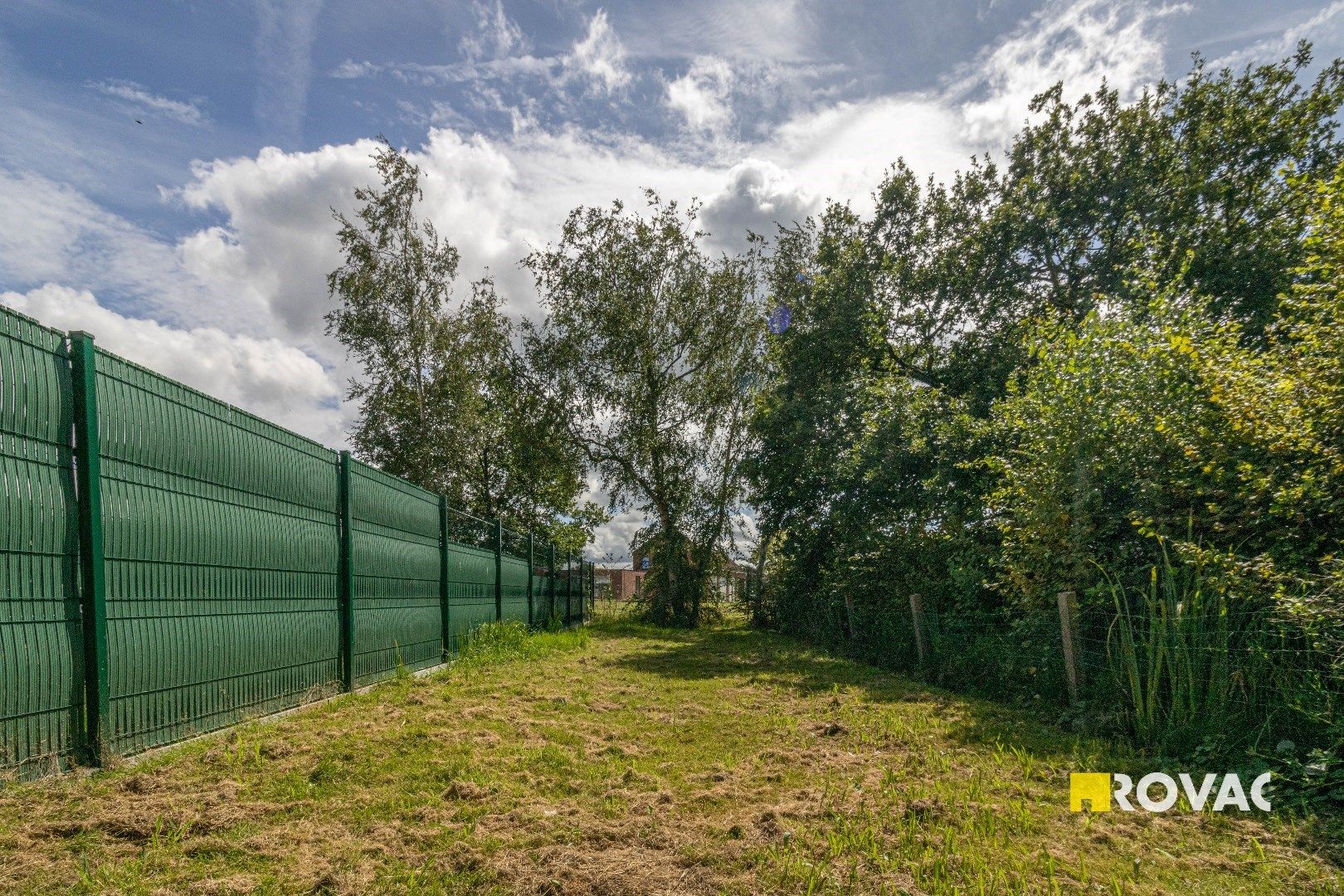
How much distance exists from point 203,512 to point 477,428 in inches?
694

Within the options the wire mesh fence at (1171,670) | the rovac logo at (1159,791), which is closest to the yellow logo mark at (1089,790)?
the rovac logo at (1159,791)

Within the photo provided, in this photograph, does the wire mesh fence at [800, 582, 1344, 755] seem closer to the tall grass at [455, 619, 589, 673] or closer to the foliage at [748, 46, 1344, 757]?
the foliage at [748, 46, 1344, 757]

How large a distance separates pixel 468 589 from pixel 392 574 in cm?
295

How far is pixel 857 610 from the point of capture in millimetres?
12594

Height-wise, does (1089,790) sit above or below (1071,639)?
below

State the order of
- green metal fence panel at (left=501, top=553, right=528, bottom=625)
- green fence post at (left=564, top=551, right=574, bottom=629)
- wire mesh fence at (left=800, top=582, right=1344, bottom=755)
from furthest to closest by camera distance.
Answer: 1. green fence post at (left=564, top=551, right=574, bottom=629)
2. green metal fence panel at (left=501, top=553, right=528, bottom=625)
3. wire mesh fence at (left=800, top=582, right=1344, bottom=755)

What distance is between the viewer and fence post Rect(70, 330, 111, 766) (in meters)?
3.73

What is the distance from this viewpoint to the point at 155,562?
14.2 feet

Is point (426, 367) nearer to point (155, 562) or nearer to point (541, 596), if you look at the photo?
point (541, 596)

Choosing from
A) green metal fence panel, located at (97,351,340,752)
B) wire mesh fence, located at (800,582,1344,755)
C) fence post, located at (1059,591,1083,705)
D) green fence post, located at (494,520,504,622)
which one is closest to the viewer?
green metal fence panel, located at (97,351,340,752)

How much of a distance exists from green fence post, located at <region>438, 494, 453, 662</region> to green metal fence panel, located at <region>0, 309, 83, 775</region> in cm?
595

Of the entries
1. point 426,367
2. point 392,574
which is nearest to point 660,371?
point 426,367

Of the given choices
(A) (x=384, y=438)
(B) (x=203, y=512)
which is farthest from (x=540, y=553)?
(B) (x=203, y=512)

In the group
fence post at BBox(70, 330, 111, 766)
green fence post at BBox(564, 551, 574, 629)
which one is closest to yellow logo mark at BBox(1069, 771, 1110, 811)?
fence post at BBox(70, 330, 111, 766)
